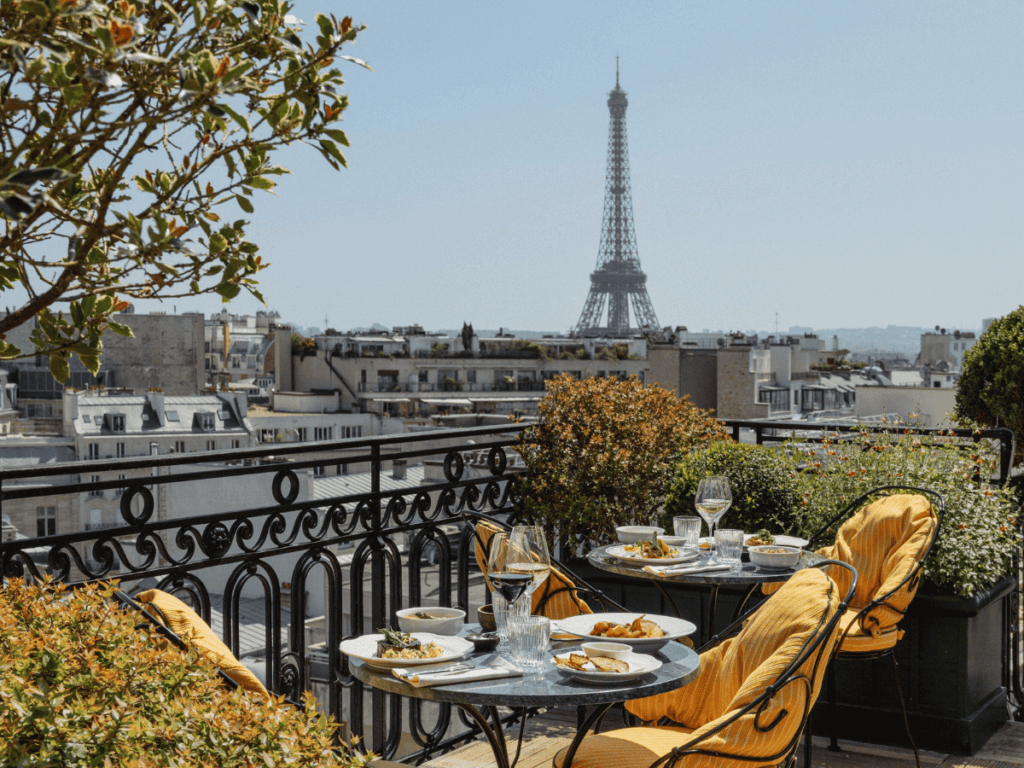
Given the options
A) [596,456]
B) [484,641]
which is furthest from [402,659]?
[596,456]

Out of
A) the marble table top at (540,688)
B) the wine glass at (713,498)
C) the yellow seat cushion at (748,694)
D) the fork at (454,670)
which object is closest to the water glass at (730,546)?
the wine glass at (713,498)

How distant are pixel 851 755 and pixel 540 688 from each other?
256cm

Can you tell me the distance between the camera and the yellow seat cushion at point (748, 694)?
252cm

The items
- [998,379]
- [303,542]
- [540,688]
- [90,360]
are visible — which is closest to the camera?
[90,360]

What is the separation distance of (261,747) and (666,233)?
101 metres

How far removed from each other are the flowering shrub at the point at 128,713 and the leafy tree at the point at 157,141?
599 millimetres

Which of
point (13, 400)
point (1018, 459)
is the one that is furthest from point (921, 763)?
point (13, 400)

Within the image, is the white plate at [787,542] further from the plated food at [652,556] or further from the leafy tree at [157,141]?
the leafy tree at [157,141]

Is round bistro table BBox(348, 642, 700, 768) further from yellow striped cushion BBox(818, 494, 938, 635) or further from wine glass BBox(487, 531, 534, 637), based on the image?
yellow striped cushion BBox(818, 494, 938, 635)

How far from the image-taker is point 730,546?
392 centimetres

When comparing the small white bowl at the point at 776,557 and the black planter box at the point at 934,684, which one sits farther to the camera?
the black planter box at the point at 934,684

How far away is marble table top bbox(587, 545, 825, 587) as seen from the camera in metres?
3.74

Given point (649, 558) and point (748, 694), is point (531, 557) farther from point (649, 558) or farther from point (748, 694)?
point (649, 558)

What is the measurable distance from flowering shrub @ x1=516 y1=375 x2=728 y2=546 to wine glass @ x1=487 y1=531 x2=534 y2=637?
103 inches
